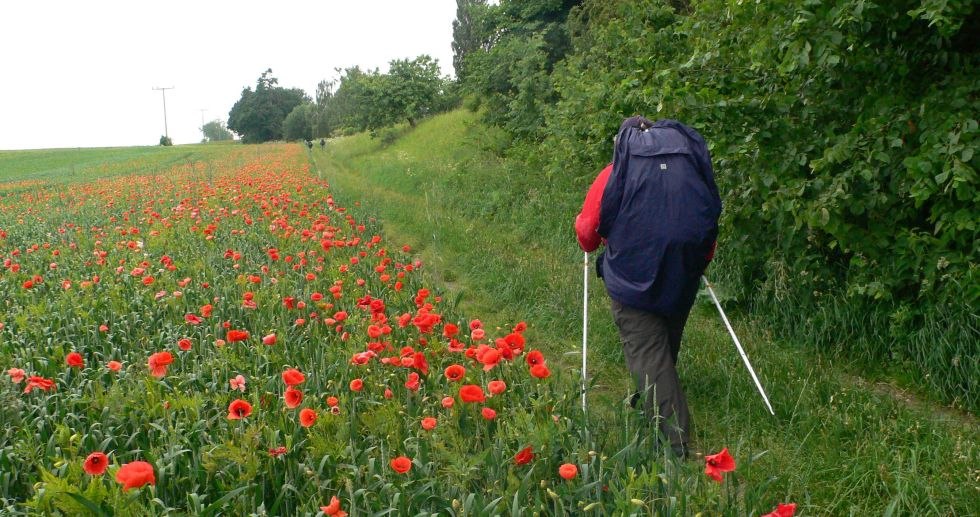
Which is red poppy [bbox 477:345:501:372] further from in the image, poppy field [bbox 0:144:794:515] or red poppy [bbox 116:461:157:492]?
red poppy [bbox 116:461:157:492]

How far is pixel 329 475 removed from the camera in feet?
10.0

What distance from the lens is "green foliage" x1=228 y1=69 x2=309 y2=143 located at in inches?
4166

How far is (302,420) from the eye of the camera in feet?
9.70

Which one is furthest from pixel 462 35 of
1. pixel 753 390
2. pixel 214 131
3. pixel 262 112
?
pixel 214 131

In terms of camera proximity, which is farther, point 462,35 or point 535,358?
point 462,35

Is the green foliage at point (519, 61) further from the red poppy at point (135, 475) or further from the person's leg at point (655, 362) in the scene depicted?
the red poppy at point (135, 475)

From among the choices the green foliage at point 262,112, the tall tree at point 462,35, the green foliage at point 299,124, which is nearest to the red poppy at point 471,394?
the tall tree at point 462,35

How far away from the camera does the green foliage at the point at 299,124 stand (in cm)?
9136

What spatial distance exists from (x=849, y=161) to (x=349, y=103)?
67267mm

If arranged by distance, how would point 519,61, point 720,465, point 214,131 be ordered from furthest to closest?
1. point 214,131
2. point 519,61
3. point 720,465

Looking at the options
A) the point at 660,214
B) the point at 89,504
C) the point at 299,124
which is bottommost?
the point at 89,504

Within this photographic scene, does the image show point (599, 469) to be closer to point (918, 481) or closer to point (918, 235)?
point (918, 481)

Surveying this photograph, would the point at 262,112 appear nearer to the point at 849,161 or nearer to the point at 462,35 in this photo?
the point at 462,35

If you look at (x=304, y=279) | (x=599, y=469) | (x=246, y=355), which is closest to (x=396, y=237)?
(x=304, y=279)
